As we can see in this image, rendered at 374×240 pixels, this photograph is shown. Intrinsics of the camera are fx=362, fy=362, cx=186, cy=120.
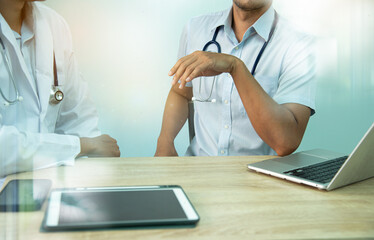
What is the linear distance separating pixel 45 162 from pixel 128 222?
0.34 m

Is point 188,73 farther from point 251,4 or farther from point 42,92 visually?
point 251,4

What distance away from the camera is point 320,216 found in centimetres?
47

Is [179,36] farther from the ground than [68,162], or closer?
farther from the ground

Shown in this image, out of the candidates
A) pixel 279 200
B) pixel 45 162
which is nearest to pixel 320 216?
pixel 279 200

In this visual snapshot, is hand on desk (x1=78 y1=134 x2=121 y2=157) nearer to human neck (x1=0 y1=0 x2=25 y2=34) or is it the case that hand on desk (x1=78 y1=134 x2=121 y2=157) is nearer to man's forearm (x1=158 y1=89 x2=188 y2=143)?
man's forearm (x1=158 y1=89 x2=188 y2=143)

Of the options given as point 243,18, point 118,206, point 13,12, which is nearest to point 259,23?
point 243,18

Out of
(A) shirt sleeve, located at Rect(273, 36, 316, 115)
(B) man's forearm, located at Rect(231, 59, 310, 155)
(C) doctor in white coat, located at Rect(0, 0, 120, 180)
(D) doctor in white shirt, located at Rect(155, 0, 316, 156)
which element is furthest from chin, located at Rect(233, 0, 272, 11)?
(C) doctor in white coat, located at Rect(0, 0, 120, 180)

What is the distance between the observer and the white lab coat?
691 mm

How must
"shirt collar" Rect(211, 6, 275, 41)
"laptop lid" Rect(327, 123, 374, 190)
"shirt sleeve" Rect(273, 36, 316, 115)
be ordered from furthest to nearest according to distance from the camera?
"shirt collar" Rect(211, 6, 275, 41) < "shirt sleeve" Rect(273, 36, 316, 115) < "laptop lid" Rect(327, 123, 374, 190)

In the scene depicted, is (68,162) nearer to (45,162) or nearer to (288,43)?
(45,162)

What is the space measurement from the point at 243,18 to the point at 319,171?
25.5 inches

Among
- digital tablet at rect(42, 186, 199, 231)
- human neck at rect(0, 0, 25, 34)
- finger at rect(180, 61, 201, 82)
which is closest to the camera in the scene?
digital tablet at rect(42, 186, 199, 231)

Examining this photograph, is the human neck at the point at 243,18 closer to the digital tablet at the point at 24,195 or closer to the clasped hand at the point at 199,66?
the clasped hand at the point at 199,66

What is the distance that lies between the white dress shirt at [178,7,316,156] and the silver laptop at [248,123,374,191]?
0.32m
